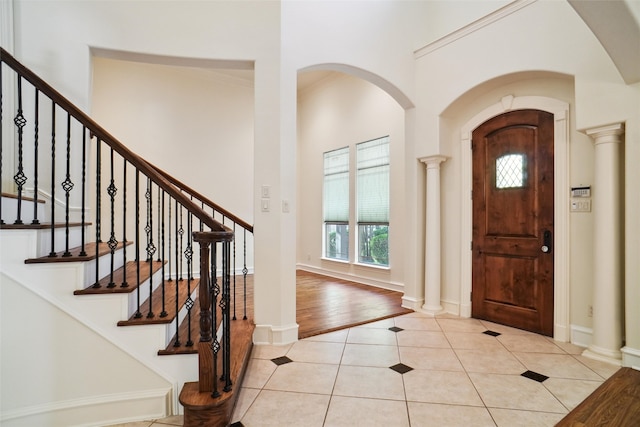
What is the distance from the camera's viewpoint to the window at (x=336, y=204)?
659 centimetres

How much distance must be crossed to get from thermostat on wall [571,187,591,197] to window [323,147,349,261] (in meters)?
3.84

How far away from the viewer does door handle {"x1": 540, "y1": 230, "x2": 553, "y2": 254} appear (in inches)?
131

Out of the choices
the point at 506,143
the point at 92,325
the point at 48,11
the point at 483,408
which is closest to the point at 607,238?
the point at 506,143

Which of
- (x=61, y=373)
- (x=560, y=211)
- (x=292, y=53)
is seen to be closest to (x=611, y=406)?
(x=560, y=211)

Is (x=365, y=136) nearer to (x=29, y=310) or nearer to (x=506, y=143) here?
(x=506, y=143)

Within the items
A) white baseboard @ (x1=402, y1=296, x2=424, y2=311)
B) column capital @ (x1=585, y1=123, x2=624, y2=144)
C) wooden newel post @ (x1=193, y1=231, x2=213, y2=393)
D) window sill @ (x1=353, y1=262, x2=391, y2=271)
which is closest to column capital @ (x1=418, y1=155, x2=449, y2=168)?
column capital @ (x1=585, y1=123, x2=624, y2=144)

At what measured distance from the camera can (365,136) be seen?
20.1 ft

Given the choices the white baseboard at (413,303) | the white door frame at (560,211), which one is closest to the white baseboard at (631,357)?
the white door frame at (560,211)

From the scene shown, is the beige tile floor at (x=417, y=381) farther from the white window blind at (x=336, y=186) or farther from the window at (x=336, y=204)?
the white window blind at (x=336, y=186)

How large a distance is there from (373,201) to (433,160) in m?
1.97

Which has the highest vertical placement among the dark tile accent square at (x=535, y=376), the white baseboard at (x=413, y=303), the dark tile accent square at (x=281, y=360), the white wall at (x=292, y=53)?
the white wall at (x=292, y=53)

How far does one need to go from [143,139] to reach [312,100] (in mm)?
3539

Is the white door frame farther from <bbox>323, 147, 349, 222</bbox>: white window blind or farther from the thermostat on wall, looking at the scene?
<bbox>323, 147, 349, 222</bbox>: white window blind

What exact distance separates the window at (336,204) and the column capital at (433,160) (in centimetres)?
245
